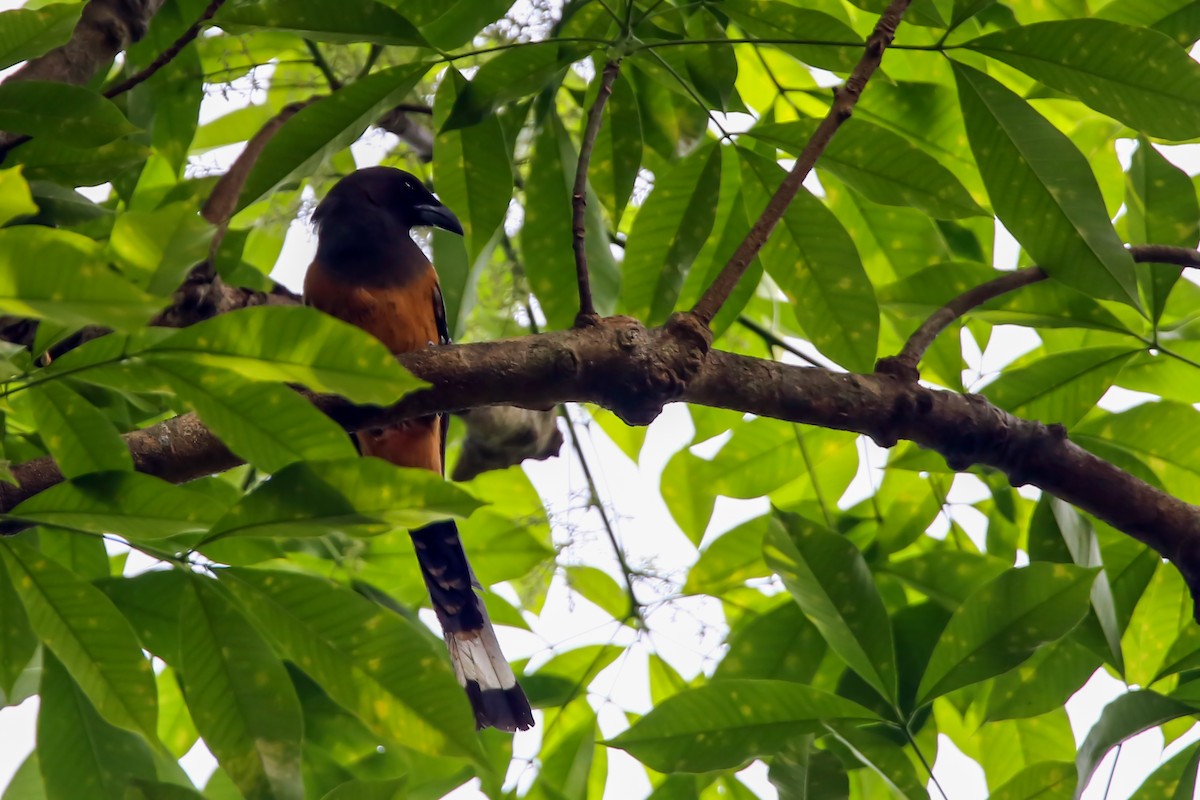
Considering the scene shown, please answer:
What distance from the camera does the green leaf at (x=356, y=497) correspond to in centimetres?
104

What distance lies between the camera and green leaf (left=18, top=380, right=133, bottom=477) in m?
1.23

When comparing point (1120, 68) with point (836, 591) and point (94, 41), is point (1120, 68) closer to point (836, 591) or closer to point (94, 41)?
point (836, 591)

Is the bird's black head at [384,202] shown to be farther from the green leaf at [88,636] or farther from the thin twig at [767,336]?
the green leaf at [88,636]

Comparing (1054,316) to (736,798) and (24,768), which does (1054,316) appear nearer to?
(736,798)

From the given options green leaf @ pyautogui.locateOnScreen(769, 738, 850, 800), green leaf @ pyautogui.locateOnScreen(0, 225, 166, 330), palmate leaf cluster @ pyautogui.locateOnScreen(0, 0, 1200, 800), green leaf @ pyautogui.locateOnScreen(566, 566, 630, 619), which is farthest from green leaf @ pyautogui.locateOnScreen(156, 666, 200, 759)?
green leaf @ pyautogui.locateOnScreen(0, 225, 166, 330)

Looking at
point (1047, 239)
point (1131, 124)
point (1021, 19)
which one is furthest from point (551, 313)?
point (1021, 19)

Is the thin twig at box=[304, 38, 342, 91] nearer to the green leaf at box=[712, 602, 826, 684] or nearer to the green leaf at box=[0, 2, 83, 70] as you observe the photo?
the green leaf at box=[0, 2, 83, 70]

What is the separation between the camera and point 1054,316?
5.71 feet

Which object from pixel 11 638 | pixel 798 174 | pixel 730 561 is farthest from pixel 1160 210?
pixel 11 638

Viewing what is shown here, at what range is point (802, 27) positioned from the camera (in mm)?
1604

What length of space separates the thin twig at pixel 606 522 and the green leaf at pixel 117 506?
1.22m

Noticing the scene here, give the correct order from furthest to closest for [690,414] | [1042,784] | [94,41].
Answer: [690,414] → [94,41] → [1042,784]

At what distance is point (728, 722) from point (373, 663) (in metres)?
0.53

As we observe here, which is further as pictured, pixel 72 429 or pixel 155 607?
pixel 155 607
